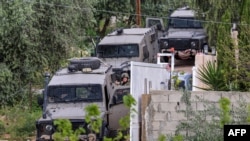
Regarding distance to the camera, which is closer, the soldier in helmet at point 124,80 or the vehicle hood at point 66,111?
the vehicle hood at point 66,111

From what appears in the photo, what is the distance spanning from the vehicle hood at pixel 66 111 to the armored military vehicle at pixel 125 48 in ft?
19.3

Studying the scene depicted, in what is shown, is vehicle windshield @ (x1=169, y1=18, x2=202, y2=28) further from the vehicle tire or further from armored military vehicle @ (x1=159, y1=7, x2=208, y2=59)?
the vehicle tire

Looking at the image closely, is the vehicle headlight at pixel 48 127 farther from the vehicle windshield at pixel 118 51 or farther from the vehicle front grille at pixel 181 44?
the vehicle front grille at pixel 181 44

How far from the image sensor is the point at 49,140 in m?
14.2

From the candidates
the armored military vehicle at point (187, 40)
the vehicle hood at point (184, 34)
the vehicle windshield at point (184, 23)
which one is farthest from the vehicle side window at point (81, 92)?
the vehicle windshield at point (184, 23)

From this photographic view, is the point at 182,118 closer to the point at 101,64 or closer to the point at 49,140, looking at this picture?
the point at 49,140

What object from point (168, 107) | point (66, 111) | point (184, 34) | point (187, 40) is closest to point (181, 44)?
point (187, 40)

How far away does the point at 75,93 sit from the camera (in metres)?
15.4

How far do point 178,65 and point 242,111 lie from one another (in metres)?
14.2

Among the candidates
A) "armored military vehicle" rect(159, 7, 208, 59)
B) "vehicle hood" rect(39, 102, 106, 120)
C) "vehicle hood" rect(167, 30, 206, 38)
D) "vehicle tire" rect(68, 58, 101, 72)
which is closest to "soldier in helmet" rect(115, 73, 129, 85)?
"vehicle tire" rect(68, 58, 101, 72)

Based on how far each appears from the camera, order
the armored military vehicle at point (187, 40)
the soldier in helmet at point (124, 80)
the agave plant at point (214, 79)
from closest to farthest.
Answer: the agave plant at point (214, 79) < the soldier in helmet at point (124, 80) < the armored military vehicle at point (187, 40)

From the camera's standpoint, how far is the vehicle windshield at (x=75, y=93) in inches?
596

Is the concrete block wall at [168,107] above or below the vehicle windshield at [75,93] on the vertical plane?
above

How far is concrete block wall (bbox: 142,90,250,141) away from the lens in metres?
10.7
